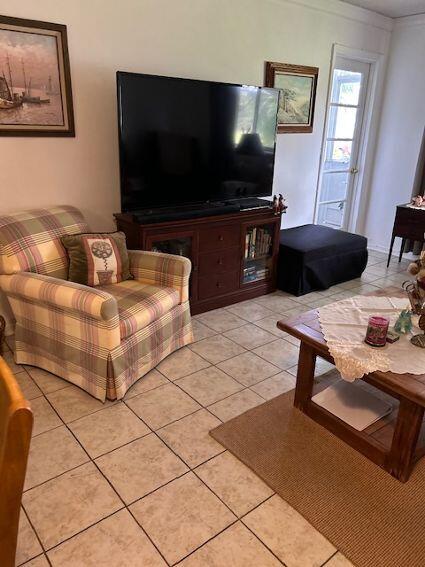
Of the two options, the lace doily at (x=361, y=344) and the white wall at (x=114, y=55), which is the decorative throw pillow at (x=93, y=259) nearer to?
the white wall at (x=114, y=55)

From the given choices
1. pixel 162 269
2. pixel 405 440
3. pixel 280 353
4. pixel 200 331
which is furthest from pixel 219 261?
pixel 405 440

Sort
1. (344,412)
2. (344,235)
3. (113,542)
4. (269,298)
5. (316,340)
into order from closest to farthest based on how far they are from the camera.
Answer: (113,542) → (316,340) → (344,412) → (269,298) → (344,235)

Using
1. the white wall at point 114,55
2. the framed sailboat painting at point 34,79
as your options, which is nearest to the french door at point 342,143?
the white wall at point 114,55

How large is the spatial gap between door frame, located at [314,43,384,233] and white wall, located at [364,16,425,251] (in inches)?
4.1

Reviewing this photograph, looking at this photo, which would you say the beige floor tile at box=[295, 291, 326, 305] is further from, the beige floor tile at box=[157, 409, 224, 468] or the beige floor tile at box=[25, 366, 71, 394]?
the beige floor tile at box=[25, 366, 71, 394]

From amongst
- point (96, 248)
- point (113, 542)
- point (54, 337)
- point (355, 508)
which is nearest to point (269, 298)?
point (96, 248)

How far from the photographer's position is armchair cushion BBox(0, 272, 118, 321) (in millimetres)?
2070

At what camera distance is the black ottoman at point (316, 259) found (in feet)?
12.1

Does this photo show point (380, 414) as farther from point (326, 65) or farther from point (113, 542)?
point (326, 65)

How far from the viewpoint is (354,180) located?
5.08 metres

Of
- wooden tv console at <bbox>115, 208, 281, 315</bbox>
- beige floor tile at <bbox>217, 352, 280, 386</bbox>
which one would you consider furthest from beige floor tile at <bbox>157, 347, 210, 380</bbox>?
wooden tv console at <bbox>115, 208, 281, 315</bbox>

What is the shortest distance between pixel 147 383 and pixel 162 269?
27.3 inches

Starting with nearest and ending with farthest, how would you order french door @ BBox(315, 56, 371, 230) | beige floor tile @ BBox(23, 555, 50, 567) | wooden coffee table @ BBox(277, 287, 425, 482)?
beige floor tile @ BBox(23, 555, 50, 567)
wooden coffee table @ BBox(277, 287, 425, 482)
french door @ BBox(315, 56, 371, 230)

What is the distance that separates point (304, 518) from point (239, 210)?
2258mm
